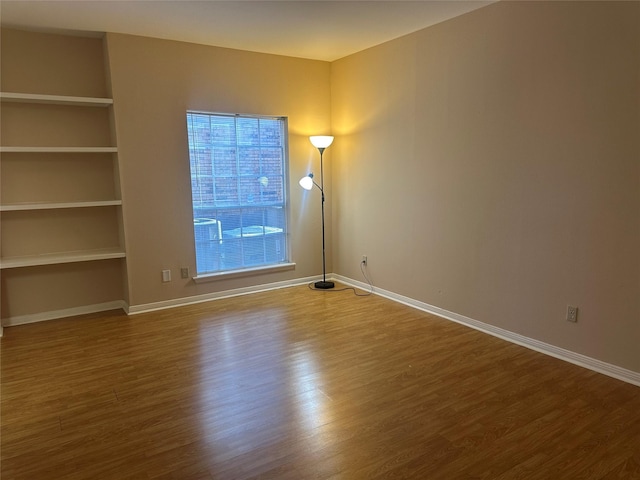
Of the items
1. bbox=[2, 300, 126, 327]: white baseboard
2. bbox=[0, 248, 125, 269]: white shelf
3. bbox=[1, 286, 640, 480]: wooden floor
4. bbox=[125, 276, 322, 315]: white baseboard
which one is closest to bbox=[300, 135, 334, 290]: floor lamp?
bbox=[125, 276, 322, 315]: white baseboard

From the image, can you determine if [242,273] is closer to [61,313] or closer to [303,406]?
[61,313]

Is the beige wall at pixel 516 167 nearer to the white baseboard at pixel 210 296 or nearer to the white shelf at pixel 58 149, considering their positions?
the white baseboard at pixel 210 296

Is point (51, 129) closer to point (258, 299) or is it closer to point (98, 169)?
point (98, 169)

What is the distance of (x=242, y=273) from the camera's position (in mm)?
4816

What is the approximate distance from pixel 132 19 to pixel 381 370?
3.36 meters

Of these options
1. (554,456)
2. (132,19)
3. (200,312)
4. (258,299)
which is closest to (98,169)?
(132,19)

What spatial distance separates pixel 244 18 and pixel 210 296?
8.99ft

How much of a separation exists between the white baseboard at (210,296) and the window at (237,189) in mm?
252

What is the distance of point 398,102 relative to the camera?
13.9ft

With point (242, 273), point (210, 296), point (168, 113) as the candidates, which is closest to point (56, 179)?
point (168, 113)

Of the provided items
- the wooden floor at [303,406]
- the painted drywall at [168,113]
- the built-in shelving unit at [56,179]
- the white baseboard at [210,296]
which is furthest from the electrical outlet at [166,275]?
the wooden floor at [303,406]

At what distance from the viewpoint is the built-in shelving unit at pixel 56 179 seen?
3766 mm

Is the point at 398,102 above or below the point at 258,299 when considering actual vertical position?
above

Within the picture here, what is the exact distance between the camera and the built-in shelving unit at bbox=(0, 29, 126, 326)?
148 inches
